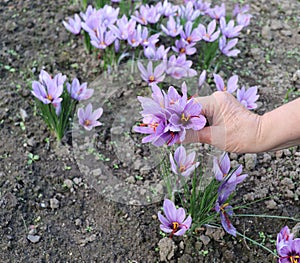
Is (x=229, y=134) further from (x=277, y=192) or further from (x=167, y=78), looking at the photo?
(x=167, y=78)

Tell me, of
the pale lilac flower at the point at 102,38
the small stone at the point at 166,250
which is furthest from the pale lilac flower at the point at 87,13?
the small stone at the point at 166,250

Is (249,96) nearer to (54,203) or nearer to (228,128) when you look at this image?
(228,128)

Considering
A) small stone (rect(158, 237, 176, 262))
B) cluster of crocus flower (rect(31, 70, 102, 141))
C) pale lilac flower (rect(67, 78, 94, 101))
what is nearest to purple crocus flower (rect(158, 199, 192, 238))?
small stone (rect(158, 237, 176, 262))

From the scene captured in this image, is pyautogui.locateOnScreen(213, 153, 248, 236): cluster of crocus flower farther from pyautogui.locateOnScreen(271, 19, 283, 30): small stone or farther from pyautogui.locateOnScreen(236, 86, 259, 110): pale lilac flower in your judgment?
pyautogui.locateOnScreen(271, 19, 283, 30): small stone

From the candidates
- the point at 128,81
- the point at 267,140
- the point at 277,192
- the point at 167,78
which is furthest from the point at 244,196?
the point at 128,81

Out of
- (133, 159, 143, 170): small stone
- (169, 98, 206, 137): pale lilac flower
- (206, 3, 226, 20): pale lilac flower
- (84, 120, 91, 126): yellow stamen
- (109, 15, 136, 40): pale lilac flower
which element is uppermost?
(169, 98, 206, 137): pale lilac flower

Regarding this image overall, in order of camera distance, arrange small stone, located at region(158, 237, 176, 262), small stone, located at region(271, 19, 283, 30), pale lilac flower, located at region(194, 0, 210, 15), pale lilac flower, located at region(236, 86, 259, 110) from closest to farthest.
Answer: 1. small stone, located at region(158, 237, 176, 262)
2. pale lilac flower, located at region(236, 86, 259, 110)
3. pale lilac flower, located at region(194, 0, 210, 15)
4. small stone, located at region(271, 19, 283, 30)
